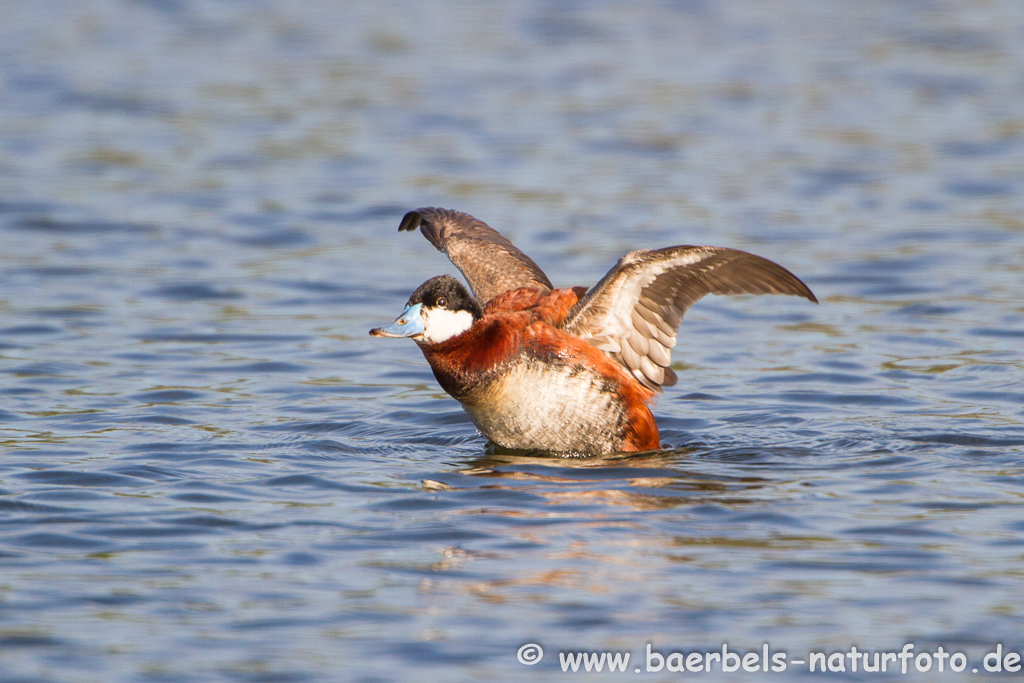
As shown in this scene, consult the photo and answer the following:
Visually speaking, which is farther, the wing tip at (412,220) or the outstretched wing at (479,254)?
the wing tip at (412,220)

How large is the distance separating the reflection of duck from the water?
1.09ft

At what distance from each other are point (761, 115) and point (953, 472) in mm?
10130

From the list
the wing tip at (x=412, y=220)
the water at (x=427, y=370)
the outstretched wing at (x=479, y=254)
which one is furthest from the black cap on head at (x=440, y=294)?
the wing tip at (x=412, y=220)

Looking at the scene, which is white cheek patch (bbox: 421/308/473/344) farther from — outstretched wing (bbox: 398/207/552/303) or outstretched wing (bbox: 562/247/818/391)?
outstretched wing (bbox: 398/207/552/303)

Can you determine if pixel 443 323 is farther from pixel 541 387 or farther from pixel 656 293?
pixel 656 293

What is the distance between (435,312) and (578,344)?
2.84ft

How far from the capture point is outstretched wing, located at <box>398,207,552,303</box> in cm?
878

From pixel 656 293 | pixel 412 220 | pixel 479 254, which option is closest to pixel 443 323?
pixel 656 293

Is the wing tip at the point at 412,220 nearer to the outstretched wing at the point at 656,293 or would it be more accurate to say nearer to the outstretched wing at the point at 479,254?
the outstretched wing at the point at 479,254

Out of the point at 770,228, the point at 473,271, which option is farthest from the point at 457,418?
A: the point at 770,228

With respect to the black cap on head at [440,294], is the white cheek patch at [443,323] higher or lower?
lower

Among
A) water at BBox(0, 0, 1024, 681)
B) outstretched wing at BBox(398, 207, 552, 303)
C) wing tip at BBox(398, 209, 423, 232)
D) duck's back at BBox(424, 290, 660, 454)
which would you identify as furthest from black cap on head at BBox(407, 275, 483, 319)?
wing tip at BBox(398, 209, 423, 232)

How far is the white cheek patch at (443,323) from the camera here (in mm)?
7129

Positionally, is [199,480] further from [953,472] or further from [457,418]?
[953,472]
